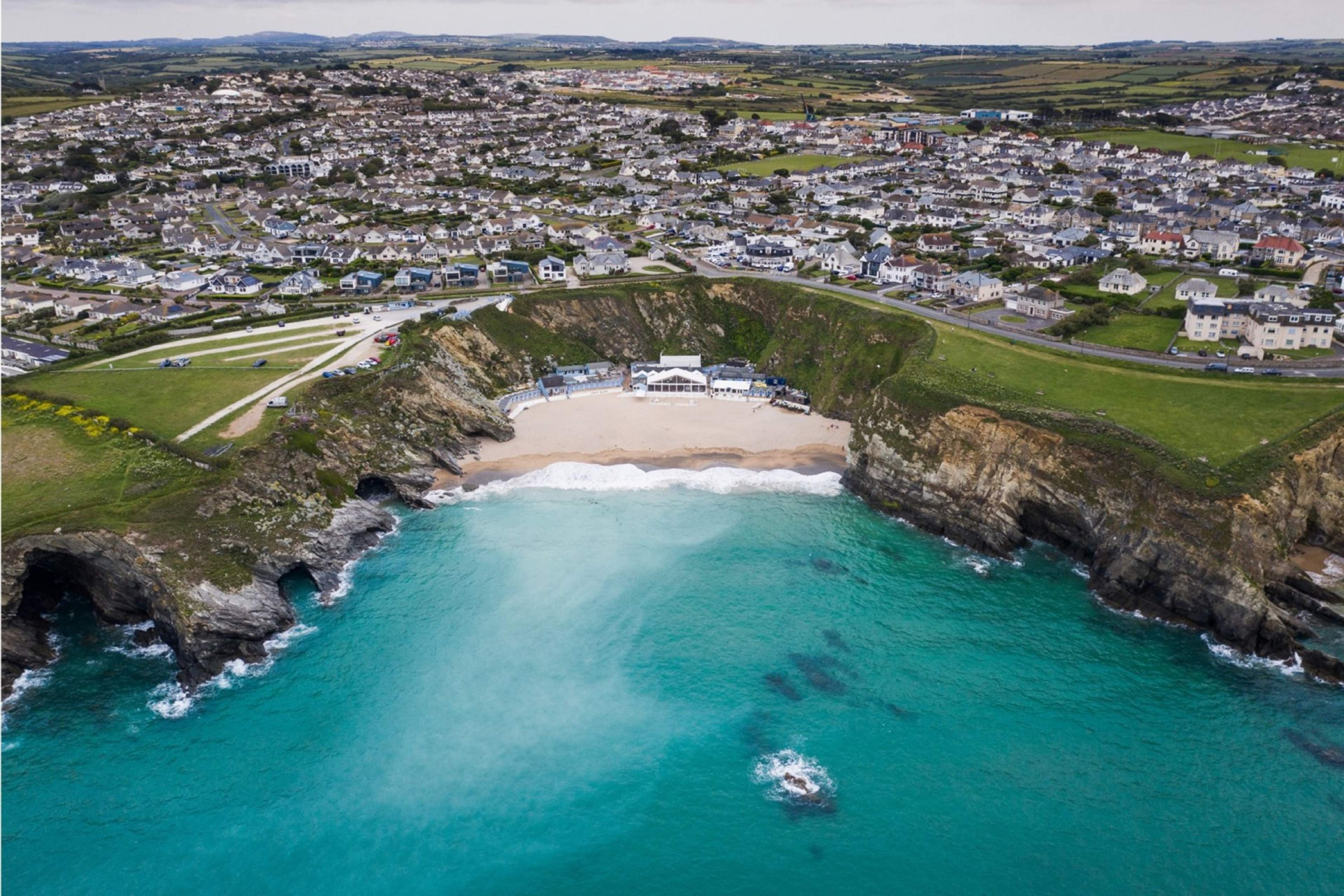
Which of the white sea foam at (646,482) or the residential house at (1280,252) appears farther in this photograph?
the residential house at (1280,252)

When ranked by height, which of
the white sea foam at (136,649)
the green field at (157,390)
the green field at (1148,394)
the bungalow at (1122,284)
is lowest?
the white sea foam at (136,649)

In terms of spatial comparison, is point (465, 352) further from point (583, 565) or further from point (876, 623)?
point (876, 623)

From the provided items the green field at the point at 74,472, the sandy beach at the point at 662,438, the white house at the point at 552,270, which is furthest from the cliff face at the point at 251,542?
the white house at the point at 552,270

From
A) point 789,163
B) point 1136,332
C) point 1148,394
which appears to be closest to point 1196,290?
point 1136,332

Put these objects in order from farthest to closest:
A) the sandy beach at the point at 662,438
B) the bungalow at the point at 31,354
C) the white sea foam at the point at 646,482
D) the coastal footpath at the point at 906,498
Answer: the bungalow at the point at 31,354 < the sandy beach at the point at 662,438 < the white sea foam at the point at 646,482 < the coastal footpath at the point at 906,498

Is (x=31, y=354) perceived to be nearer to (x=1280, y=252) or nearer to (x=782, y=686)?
(x=782, y=686)

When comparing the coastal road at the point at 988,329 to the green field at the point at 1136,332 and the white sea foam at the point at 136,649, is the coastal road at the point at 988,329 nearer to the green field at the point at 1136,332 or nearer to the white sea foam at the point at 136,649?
the green field at the point at 1136,332
